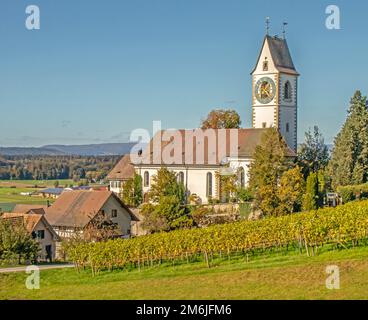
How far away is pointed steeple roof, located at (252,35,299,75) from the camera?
65.2 m

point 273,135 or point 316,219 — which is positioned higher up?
point 273,135

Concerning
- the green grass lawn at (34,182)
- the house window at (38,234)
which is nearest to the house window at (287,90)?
the house window at (38,234)

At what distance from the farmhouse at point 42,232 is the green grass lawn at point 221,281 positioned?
1039 cm

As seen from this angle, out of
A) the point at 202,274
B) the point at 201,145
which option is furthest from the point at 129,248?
the point at 201,145

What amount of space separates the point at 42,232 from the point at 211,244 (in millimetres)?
14276

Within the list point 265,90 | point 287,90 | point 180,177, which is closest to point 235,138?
point 265,90

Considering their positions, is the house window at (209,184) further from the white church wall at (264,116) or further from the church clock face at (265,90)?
the church clock face at (265,90)

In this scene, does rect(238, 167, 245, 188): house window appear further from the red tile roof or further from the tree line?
the tree line

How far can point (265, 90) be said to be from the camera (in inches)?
2579

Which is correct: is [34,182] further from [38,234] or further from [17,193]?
[38,234]

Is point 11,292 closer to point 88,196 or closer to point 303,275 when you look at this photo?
point 303,275

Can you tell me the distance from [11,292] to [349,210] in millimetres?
17991
